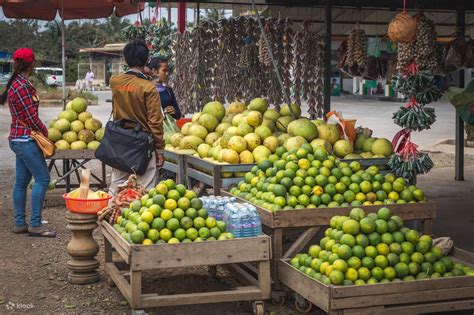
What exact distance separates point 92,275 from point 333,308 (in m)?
2.42

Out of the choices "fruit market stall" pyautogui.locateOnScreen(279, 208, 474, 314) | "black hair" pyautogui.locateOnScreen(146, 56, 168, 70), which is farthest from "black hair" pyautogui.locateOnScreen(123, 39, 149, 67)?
"fruit market stall" pyautogui.locateOnScreen(279, 208, 474, 314)

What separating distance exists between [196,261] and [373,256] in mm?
1196

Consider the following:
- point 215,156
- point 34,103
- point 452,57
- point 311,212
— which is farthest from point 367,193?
point 452,57

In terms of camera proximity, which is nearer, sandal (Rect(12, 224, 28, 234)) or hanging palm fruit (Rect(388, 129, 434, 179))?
hanging palm fruit (Rect(388, 129, 434, 179))

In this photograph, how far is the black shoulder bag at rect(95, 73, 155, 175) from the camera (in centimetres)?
652

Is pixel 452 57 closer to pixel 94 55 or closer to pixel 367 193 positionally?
pixel 367 193

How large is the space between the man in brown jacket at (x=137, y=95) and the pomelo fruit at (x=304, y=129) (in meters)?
1.37

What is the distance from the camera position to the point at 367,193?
6.04m

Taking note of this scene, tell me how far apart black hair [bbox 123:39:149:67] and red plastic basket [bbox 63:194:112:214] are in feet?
4.08

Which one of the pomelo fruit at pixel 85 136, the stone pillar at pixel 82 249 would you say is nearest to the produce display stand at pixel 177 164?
→ the stone pillar at pixel 82 249

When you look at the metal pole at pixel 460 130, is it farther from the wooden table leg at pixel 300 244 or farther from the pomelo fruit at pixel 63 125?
the wooden table leg at pixel 300 244

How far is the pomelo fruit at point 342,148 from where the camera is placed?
7188mm

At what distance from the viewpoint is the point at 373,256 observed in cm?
500

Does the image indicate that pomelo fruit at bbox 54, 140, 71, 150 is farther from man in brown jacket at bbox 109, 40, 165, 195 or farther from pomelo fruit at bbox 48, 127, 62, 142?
man in brown jacket at bbox 109, 40, 165, 195
